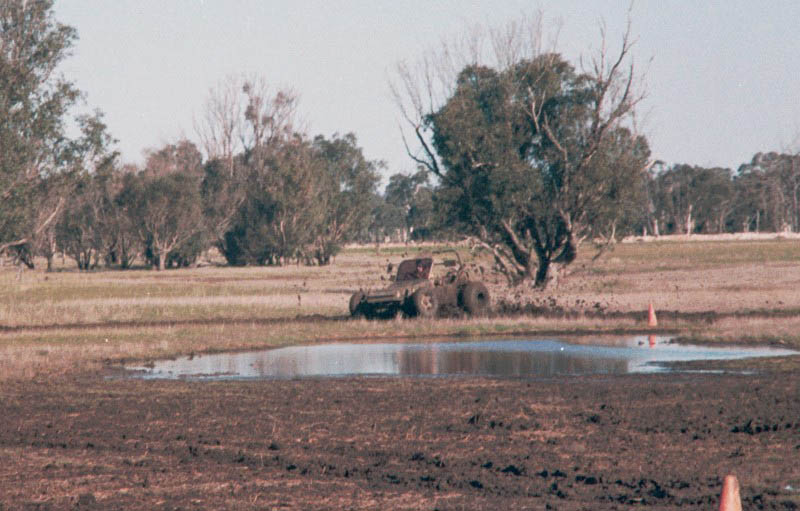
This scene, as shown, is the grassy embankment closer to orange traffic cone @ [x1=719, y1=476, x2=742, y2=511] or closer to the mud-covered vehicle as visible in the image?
the mud-covered vehicle

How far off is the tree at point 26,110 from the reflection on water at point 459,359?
1239 inches

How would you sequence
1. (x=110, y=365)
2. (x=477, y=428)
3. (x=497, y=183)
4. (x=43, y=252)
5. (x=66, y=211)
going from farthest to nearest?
(x=43, y=252) < (x=66, y=211) < (x=497, y=183) < (x=110, y=365) < (x=477, y=428)

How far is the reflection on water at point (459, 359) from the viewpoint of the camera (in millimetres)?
18844

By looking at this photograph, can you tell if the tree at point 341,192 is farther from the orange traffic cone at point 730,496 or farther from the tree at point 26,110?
the orange traffic cone at point 730,496

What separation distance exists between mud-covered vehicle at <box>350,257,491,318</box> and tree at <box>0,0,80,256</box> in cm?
2641

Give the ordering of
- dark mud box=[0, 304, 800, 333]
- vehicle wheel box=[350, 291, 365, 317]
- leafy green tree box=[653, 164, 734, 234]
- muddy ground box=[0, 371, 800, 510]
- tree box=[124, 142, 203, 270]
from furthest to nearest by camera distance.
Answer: leafy green tree box=[653, 164, 734, 234] → tree box=[124, 142, 203, 270] → vehicle wheel box=[350, 291, 365, 317] → dark mud box=[0, 304, 800, 333] → muddy ground box=[0, 371, 800, 510]

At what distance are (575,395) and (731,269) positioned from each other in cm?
4396

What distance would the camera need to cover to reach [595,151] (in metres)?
40.8

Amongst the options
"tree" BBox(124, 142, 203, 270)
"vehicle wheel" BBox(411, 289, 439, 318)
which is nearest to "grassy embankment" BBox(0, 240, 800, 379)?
"vehicle wheel" BBox(411, 289, 439, 318)

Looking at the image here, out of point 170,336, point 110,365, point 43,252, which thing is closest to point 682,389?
point 110,365

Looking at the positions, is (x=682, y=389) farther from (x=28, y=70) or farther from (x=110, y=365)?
(x=28, y=70)

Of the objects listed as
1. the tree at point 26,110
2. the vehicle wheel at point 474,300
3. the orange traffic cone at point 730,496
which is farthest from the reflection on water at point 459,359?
the tree at point 26,110

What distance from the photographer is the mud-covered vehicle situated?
94.7ft

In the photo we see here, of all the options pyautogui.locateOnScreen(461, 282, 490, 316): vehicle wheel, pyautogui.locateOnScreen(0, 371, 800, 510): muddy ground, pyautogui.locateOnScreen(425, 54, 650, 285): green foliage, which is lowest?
pyautogui.locateOnScreen(0, 371, 800, 510): muddy ground
